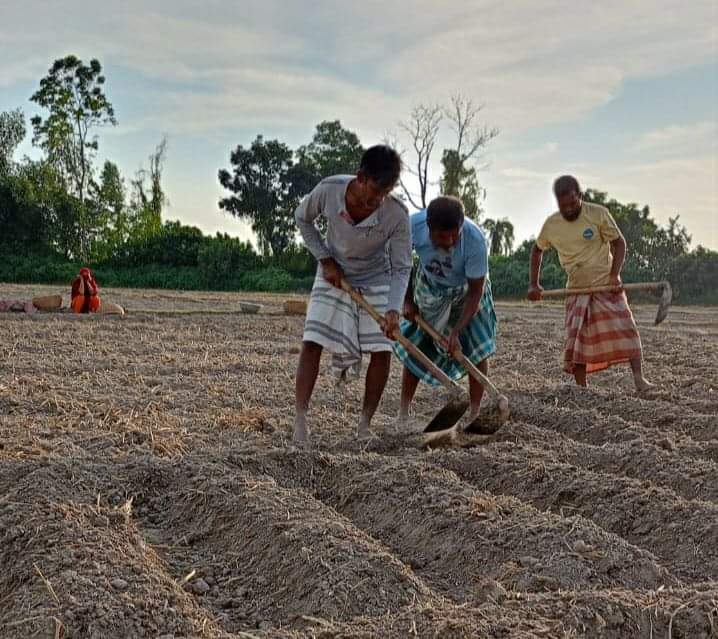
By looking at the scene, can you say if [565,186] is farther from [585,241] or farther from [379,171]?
[379,171]

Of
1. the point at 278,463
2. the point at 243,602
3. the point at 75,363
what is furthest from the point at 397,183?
the point at 75,363

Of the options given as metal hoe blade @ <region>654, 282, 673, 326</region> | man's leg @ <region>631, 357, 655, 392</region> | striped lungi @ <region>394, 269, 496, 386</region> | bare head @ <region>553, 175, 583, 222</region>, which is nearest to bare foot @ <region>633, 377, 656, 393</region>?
man's leg @ <region>631, 357, 655, 392</region>

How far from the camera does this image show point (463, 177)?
30.5 meters

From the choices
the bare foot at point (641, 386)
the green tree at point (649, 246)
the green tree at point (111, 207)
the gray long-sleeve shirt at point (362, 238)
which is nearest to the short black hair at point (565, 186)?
the bare foot at point (641, 386)

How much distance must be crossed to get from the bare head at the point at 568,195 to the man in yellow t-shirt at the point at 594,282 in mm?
40

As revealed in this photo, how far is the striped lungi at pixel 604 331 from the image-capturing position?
586 cm

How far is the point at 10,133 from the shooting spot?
3102cm

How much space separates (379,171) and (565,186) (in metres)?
2.06

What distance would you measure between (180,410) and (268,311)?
24.9 feet

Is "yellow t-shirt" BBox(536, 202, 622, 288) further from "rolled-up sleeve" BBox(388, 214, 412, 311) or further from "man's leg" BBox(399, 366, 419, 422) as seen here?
"rolled-up sleeve" BBox(388, 214, 412, 311)

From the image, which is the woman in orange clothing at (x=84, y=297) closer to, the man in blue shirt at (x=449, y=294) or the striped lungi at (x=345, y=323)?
the man in blue shirt at (x=449, y=294)

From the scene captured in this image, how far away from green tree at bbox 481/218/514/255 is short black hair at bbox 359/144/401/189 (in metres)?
27.2

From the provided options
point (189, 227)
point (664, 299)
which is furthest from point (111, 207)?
point (664, 299)

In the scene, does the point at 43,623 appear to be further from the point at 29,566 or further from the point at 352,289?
the point at 352,289
